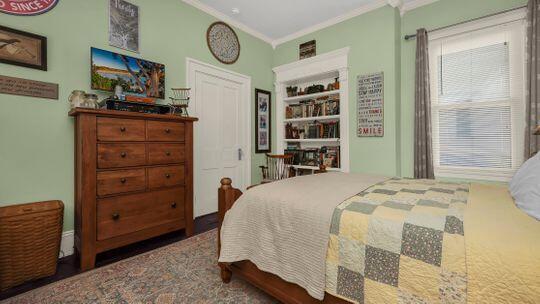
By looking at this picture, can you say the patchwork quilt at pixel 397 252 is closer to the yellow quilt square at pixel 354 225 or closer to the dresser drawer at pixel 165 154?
the yellow quilt square at pixel 354 225

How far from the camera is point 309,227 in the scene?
116 cm

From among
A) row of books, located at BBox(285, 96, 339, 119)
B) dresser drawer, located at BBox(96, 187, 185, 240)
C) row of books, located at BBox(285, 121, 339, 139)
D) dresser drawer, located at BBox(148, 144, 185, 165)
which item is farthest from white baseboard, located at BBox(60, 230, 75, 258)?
row of books, located at BBox(285, 96, 339, 119)

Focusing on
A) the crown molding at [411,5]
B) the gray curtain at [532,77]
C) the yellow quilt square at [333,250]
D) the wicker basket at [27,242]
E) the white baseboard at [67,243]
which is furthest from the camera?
the crown molding at [411,5]

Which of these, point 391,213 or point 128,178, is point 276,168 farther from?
point 391,213

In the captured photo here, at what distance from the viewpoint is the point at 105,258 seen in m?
2.04

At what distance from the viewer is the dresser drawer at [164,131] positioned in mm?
2207

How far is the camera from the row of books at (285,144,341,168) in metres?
3.70

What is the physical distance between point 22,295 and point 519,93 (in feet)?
15.8

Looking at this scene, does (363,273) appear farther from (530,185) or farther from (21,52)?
(21,52)

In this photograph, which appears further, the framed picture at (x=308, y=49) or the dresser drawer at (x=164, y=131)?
the framed picture at (x=308, y=49)

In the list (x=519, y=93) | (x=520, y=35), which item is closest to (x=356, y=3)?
(x=520, y=35)

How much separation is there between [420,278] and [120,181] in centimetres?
217

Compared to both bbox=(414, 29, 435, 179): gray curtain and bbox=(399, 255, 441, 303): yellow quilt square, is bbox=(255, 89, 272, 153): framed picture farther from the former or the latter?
bbox=(399, 255, 441, 303): yellow quilt square

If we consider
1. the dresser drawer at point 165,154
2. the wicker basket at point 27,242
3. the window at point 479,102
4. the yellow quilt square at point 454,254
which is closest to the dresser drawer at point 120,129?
the dresser drawer at point 165,154
